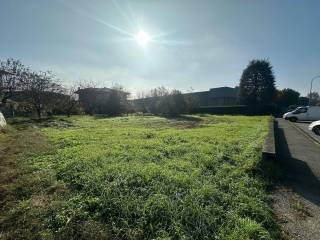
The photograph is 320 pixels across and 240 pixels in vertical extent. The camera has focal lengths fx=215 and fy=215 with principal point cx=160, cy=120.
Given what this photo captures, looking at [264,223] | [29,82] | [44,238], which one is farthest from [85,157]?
[29,82]

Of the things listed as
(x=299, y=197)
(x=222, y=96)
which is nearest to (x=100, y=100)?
(x=222, y=96)

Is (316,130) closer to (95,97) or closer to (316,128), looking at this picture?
(316,128)

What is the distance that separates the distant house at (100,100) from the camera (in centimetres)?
3169

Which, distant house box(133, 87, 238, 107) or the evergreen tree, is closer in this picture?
the evergreen tree

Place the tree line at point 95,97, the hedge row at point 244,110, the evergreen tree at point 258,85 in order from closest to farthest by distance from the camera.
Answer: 1. the tree line at point 95,97
2. the hedge row at point 244,110
3. the evergreen tree at point 258,85

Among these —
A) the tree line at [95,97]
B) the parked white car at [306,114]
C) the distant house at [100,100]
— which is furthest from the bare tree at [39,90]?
the parked white car at [306,114]

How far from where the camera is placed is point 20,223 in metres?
2.86

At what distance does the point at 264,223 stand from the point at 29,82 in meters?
24.0

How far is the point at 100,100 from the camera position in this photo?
34.2 meters

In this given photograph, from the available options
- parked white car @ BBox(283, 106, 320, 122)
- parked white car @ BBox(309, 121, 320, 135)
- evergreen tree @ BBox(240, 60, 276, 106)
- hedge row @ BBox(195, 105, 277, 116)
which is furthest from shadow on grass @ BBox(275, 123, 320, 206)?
evergreen tree @ BBox(240, 60, 276, 106)

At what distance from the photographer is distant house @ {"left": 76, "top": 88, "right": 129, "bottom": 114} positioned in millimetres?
31688

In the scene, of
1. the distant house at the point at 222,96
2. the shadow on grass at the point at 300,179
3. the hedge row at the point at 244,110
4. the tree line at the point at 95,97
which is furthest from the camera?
the distant house at the point at 222,96

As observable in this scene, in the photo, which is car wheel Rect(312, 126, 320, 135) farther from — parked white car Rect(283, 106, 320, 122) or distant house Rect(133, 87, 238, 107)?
distant house Rect(133, 87, 238, 107)

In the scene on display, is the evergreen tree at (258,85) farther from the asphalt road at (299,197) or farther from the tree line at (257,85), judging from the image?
the asphalt road at (299,197)
